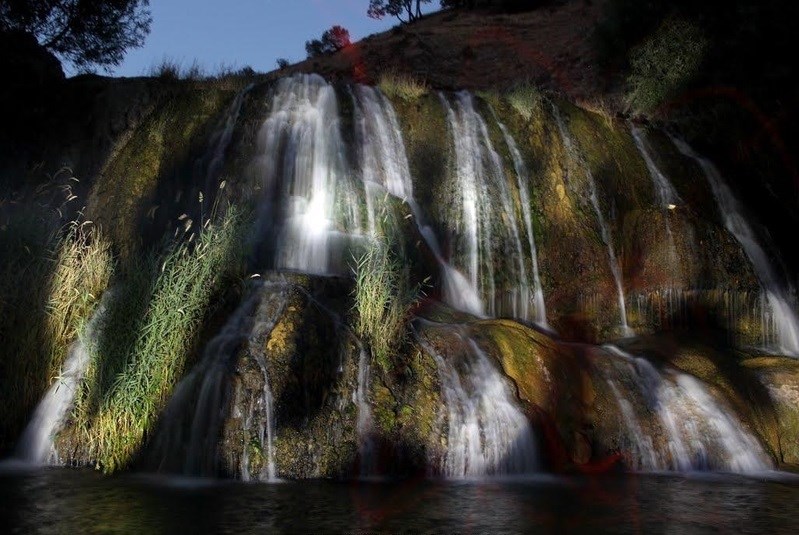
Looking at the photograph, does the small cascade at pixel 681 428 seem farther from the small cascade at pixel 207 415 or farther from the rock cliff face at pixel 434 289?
the small cascade at pixel 207 415

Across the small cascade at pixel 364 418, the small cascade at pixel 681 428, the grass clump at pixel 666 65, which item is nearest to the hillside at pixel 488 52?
the grass clump at pixel 666 65

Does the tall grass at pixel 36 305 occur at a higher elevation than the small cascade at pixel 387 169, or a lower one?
lower

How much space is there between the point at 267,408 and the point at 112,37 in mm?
17665

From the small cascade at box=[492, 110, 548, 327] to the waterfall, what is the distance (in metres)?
3.29

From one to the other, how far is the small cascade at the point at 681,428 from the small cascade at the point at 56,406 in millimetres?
5201

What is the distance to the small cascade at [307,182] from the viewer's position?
11.1 meters

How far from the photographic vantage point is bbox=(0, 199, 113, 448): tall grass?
7734 mm

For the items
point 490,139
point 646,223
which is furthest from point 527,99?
point 646,223

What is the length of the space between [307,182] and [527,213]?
11.9 ft

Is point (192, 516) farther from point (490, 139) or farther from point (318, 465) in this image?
point (490, 139)

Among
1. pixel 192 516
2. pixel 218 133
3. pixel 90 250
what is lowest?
pixel 192 516

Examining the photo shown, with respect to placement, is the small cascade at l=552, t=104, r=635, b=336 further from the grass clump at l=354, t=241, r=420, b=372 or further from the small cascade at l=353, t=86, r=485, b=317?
the grass clump at l=354, t=241, r=420, b=372

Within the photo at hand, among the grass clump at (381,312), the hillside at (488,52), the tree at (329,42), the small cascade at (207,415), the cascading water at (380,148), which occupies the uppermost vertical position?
the tree at (329,42)

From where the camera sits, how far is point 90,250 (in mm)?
8758
